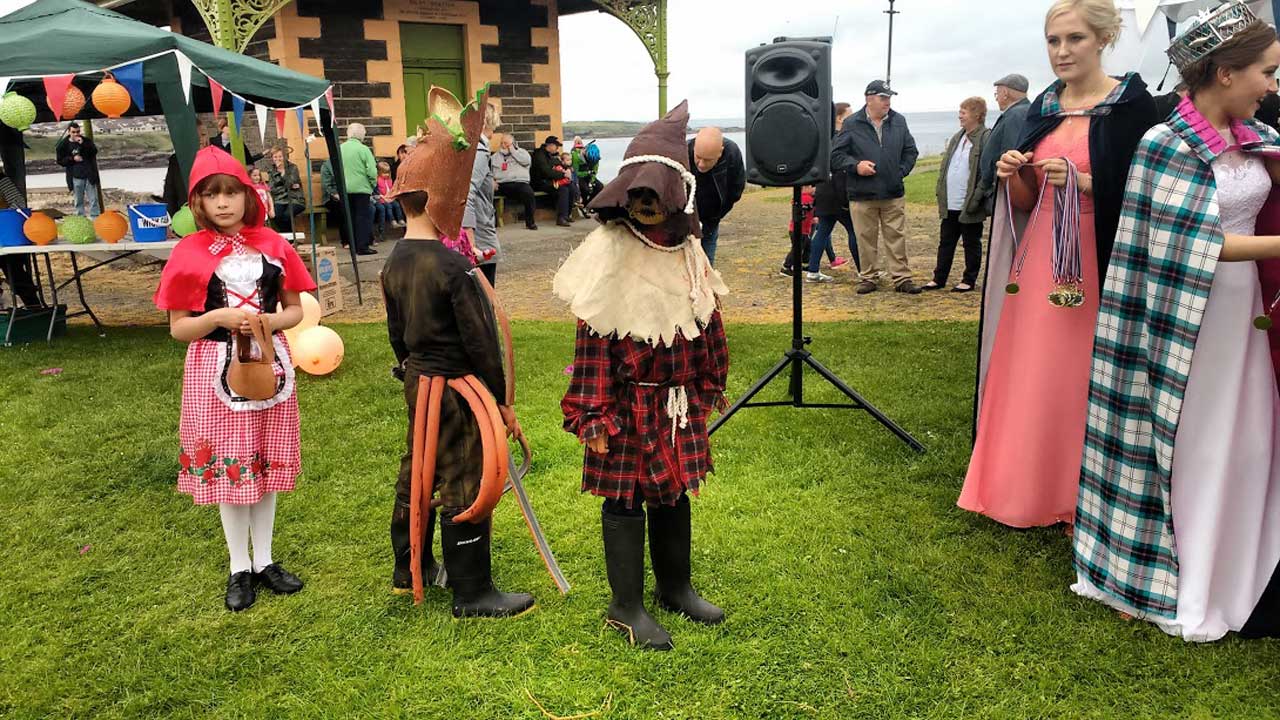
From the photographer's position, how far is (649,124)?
100 inches

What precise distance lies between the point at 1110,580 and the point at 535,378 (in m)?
3.75

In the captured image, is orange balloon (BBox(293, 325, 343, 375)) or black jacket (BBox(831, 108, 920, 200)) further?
black jacket (BBox(831, 108, 920, 200))

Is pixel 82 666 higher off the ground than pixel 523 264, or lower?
lower

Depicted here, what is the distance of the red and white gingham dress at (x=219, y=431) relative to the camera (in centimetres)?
289

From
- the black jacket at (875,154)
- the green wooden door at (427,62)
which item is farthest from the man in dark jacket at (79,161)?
the black jacket at (875,154)

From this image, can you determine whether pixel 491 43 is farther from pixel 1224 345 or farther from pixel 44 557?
pixel 1224 345

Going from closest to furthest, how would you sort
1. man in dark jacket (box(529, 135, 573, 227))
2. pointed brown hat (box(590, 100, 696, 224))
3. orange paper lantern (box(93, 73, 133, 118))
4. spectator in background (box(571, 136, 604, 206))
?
pointed brown hat (box(590, 100, 696, 224)) < orange paper lantern (box(93, 73, 133, 118)) < man in dark jacket (box(529, 135, 573, 227)) < spectator in background (box(571, 136, 604, 206))

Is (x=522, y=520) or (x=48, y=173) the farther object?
(x=48, y=173)

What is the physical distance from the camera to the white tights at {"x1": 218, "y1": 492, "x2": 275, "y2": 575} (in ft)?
10.1

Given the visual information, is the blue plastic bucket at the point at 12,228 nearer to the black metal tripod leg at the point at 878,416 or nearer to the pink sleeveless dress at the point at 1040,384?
the black metal tripod leg at the point at 878,416

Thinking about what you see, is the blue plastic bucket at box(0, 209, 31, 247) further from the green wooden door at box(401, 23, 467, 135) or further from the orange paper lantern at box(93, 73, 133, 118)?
the green wooden door at box(401, 23, 467, 135)

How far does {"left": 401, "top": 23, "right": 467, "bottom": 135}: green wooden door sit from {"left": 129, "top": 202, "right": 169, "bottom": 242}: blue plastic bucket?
6247 mm

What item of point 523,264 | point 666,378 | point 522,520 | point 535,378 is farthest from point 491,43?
point 666,378

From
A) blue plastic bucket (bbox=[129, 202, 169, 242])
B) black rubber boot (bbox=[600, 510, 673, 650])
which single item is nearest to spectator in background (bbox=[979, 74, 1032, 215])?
black rubber boot (bbox=[600, 510, 673, 650])
